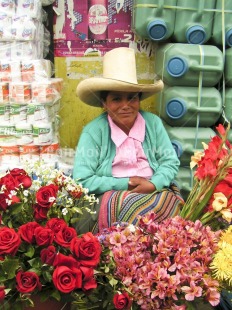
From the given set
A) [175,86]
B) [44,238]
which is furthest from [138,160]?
[44,238]

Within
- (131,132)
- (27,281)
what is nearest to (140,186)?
(131,132)

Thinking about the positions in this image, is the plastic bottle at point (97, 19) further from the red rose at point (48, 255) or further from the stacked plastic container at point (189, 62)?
the red rose at point (48, 255)

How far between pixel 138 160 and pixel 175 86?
57 centimetres

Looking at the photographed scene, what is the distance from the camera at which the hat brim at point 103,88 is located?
183 centimetres

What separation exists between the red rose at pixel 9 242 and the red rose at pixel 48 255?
63mm

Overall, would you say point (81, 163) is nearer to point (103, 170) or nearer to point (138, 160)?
point (103, 170)

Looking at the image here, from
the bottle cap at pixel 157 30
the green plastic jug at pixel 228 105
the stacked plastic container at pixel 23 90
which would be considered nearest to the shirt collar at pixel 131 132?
the stacked plastic container at pixel 23 90

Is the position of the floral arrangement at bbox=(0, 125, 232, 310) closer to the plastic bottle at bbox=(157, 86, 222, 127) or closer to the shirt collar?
the shirt collar

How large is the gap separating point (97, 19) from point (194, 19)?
572mm

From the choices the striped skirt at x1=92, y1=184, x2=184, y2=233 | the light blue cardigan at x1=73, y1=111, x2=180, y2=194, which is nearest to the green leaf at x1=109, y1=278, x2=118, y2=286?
the striped skirt at x1=92, y1=184, x2=184, y2=233

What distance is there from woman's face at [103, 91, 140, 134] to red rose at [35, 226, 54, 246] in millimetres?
1032

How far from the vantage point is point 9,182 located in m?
1.09

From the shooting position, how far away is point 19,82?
2033 millimetres

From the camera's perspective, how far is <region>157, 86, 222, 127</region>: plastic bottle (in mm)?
2211
